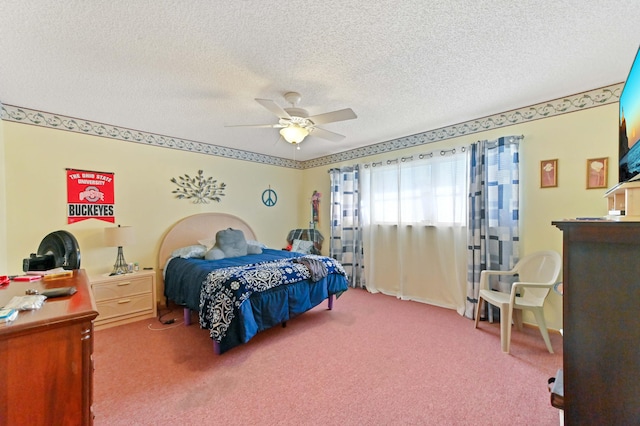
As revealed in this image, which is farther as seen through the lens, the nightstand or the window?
the window

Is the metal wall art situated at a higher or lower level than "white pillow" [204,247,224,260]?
higher

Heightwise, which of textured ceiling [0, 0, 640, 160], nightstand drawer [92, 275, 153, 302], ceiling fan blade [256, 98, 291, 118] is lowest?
nightstand drawer [92, 275, 153, 302]

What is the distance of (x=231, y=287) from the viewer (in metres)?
2.31

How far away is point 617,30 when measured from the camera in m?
1.64

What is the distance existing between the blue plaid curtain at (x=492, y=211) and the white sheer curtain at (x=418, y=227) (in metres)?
0.18

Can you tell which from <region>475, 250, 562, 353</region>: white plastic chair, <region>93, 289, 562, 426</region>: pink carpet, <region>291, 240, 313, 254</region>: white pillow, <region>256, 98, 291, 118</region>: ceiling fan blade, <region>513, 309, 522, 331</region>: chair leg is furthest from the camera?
<region>291, 240, 313, 254</region>: white pillow

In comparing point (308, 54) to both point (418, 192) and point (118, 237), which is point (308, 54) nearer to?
point (418, 192)

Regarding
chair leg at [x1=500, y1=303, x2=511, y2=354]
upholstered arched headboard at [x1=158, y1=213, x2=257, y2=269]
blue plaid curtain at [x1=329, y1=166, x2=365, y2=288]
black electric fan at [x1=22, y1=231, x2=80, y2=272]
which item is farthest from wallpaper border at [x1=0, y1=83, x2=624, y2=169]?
black electric fan at [x1=22, y1=231, x2=80, y2=272]

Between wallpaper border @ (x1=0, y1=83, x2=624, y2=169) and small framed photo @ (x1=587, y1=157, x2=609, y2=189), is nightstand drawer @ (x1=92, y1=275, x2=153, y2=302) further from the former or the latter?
small framed photo @ (x1=587, y1=157, x2=609, y2=189)

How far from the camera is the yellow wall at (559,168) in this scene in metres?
2.43

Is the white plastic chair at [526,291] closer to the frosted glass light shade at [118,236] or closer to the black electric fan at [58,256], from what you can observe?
the black electric fan at [58,256]

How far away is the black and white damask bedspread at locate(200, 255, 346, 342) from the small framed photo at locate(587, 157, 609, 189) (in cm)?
297

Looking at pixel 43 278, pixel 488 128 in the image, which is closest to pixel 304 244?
pixel 488 128

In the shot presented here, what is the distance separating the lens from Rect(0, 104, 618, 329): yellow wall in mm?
2555
